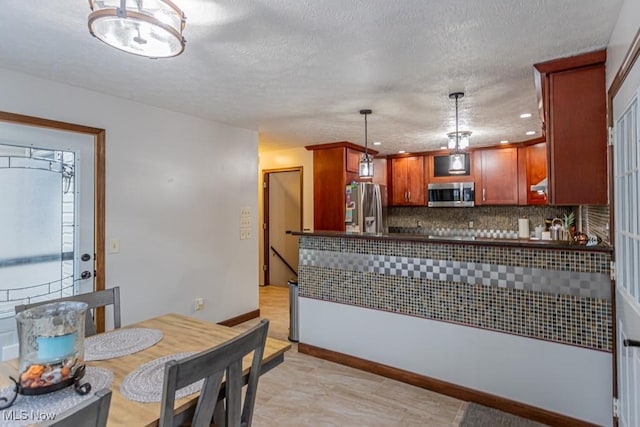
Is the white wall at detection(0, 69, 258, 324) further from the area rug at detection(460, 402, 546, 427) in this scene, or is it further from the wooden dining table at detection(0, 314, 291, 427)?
the area rug at detection(460, 402, 546, 427)

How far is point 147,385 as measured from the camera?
1293 mm

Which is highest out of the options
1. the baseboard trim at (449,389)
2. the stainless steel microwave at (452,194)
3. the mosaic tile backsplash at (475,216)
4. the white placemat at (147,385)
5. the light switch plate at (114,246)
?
the stainless steel microwave at (452,194)

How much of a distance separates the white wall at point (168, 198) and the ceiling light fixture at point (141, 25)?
5.18 ft

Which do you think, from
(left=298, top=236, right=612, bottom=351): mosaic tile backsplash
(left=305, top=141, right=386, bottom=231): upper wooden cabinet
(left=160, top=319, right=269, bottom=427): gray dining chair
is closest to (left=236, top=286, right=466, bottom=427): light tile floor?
(left=298, top=236, right=612, bottom=351): mosaic tile backsplash

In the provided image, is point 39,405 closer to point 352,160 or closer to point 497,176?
point 352,160

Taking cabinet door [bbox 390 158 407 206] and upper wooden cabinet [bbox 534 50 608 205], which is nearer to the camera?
upper wooden cabinet [bbox 534 50 608 205]

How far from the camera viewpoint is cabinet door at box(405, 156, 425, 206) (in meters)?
6.12

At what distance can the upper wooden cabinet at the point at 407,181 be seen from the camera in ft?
20.1

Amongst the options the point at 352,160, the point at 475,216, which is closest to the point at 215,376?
the point at 352,160

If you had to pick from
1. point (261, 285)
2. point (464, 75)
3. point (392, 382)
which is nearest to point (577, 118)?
point (464, 75)

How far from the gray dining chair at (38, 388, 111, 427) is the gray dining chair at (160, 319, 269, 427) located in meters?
0.20

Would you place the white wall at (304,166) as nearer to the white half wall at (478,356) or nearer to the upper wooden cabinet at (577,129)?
the white half wall at (478,356)

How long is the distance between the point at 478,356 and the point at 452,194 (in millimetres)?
3710

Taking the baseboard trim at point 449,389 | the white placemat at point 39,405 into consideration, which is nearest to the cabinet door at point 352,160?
the baseboard trim at point 449,389
